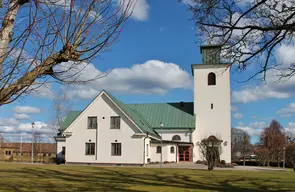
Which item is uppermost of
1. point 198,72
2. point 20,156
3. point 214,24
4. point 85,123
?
point 198,72

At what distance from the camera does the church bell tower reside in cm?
4642

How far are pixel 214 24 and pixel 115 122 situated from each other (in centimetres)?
2862

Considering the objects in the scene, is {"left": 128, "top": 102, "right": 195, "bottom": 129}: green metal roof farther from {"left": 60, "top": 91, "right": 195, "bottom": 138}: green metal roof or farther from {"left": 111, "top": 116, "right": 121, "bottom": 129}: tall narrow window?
{"left": 111, "top": 116, "right": 121, "bottom": 129}: tall narrow window

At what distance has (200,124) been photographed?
47.5 metres

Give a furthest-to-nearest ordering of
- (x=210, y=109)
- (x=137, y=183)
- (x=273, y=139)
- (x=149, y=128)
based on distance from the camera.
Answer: (x=273, y=139) < (x=210, y=109) < (x=149, y=128) < (x=137, y=183)

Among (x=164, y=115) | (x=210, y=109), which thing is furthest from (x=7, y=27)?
(x=164, y=115)

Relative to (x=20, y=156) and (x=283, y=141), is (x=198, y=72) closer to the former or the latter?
(x=20, y=156)

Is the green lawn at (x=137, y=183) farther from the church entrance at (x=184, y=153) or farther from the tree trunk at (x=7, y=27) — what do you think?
the church entrance at (x=184, y=153)

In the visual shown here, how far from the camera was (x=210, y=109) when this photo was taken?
47.4 meters

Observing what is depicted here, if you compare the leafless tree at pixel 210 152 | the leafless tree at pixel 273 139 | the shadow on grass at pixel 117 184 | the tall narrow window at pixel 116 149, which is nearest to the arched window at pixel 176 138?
the tall narrow window at pixel 116 149

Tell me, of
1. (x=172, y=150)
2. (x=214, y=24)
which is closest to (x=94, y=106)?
(x=172, y=150)

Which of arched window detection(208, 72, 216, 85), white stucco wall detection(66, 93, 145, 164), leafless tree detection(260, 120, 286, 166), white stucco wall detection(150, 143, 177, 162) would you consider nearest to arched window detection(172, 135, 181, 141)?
white stucco wall detection(150, 143, 177, 162)

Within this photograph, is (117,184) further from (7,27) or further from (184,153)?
(184,153)

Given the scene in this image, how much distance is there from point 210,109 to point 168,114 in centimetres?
642
